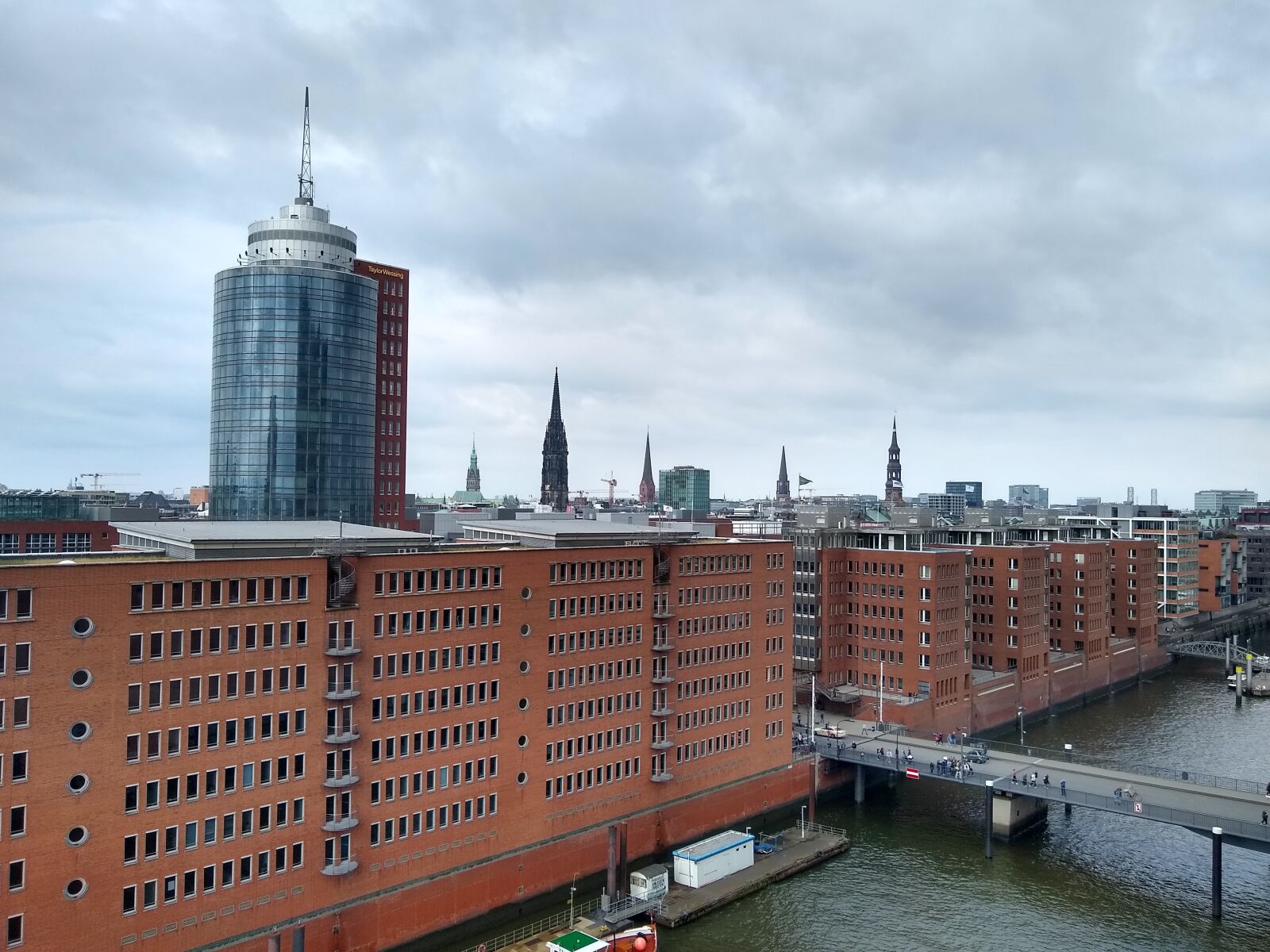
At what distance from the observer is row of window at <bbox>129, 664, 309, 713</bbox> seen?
49219mm

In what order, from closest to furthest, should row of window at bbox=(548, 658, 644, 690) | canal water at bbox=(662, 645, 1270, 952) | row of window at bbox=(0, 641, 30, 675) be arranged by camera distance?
1. row of window at bbox=(0, 641, 30, 675)
2. canal water at bbox=(662, 645, 1270, 952)
3. row of window at bbox=(548, 658, 644, 690)

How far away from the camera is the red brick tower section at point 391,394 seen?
152125 mm

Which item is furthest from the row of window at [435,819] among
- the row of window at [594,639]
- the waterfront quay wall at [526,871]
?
the row of window at [594,639]

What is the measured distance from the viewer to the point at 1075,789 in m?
80.4

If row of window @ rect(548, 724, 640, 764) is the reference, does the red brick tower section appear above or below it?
above

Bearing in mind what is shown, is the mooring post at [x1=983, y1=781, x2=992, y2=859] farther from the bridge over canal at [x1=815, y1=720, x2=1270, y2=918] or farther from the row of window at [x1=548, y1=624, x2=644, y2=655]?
the row of window at [x1=548, y1=624, x2=644, y2=655]

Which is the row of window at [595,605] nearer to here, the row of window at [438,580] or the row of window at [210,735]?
the row of window at [438,580]

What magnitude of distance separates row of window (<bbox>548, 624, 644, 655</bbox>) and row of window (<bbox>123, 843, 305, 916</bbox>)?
21.8 metres

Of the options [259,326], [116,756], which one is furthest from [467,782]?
[259,326]

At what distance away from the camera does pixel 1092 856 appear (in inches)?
3093

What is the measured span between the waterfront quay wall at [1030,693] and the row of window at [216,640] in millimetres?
68544

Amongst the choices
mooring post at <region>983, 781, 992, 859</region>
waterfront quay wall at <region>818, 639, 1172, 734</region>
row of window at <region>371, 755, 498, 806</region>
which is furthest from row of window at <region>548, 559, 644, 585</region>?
waterfront quay wall at <region>818, 639, 1172, 734</region>

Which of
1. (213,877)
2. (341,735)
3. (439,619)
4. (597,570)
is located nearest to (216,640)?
(341,735)

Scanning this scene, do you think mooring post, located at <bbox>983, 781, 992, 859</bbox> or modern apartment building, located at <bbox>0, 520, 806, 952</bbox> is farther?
mooring post, located at <bbox>983, 781, 992, 859</bbox>
